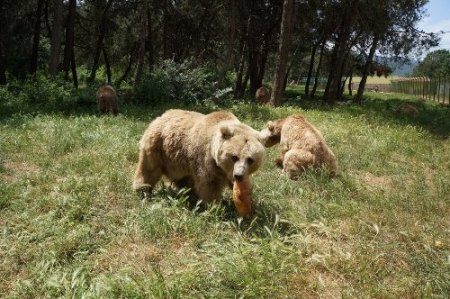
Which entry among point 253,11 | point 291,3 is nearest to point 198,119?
Answer: point 291,3

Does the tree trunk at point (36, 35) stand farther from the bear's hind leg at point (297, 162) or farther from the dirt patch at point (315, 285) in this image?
the dirt patch at point (315, 285)

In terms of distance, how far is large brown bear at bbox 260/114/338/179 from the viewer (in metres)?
7.37

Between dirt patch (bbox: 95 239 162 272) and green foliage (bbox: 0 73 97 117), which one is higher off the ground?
green foliage (bbox: 0 73 97 117)

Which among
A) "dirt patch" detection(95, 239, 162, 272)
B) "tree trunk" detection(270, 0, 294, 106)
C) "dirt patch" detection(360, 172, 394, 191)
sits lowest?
"dirt patch" detection(95, 239, 162, 272)

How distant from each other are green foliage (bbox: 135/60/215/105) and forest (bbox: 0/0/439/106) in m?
0.04

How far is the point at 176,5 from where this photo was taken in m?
30.1

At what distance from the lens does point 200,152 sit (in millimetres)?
5617

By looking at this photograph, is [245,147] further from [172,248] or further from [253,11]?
[253,11]

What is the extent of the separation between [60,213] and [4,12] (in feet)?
75.7

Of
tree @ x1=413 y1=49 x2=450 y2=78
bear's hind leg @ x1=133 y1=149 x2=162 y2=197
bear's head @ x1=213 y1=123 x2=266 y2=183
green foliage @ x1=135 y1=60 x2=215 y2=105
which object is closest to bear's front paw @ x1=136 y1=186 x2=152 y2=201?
bear's hind leg @ x1=133 y1=149 x2=162 y2=197

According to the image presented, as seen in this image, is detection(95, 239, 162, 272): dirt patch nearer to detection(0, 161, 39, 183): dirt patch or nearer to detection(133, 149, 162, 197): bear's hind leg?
detection(133, 149, 162, 197): bear's hind leg

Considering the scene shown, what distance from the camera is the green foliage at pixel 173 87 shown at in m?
16.8

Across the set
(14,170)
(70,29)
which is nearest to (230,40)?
(70,29)

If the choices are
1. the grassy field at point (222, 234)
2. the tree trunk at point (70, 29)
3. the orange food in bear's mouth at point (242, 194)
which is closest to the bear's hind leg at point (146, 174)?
the grassy field at point (222, 234)
